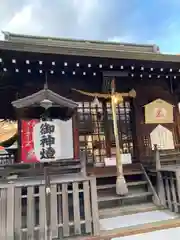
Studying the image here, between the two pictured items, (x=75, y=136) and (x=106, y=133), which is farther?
(x=106, y=133)

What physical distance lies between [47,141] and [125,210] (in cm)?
251

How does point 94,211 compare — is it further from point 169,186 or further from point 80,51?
point 80,51

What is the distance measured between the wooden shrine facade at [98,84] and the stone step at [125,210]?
1.53 meters

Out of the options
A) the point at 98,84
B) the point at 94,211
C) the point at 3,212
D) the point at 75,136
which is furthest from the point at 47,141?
the point at 98,84

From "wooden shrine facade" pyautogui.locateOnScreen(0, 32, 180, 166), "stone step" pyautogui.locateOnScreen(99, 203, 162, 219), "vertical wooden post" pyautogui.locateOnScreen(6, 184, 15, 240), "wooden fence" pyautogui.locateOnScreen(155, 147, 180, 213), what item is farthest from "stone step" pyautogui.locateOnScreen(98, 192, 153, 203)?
"vertical wooden post" pyautogui.locateOnScreen(6, 184, 15, 240)

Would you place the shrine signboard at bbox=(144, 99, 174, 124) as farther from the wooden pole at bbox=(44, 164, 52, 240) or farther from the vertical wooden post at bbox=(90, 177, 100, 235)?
the wooden pole at bbox=(44, 164, 52, 240)

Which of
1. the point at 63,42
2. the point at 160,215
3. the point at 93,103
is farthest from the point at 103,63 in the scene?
the point at 63,42

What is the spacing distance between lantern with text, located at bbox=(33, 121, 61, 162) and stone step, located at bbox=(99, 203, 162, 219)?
195 centimetres

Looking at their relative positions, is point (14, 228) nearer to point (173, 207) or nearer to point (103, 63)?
point (173, 207)

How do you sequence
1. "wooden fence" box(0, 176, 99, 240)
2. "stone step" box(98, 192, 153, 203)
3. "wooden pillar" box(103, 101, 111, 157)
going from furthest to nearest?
"wooden pillar" box(103, 101, 111, 157) → "stone step" box(98, 192, 153, 203) → "wooden fence" box(0, 176, 99, 240)

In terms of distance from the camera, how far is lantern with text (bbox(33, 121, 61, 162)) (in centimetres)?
311

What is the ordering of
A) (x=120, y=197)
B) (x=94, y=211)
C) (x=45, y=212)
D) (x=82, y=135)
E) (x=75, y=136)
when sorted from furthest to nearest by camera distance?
1. (x=82, y=135)
2. (x=75, y=136)
3. (x=120, y=197)
4. (x=94, y=211)
5. (x=45, y=212)

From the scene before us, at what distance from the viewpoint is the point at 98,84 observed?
5.95 meters

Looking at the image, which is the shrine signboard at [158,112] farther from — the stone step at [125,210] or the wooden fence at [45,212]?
the wooden fence at [45,212]
